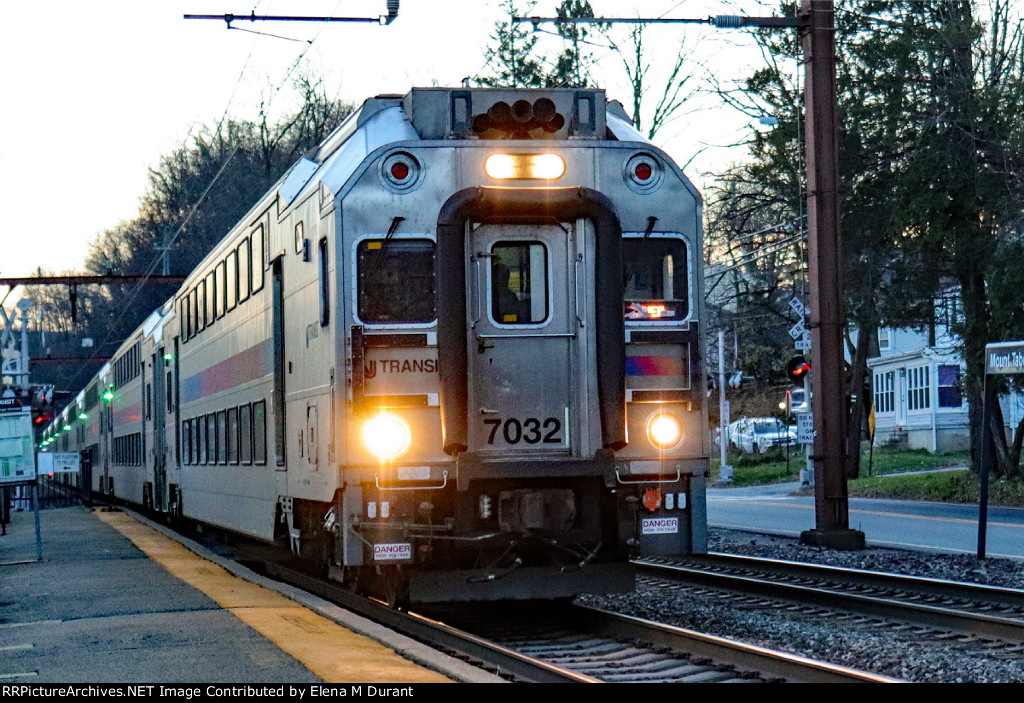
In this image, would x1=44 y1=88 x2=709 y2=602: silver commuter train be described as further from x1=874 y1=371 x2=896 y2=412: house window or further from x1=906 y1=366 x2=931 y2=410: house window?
x1=874 y1=371 x2=896 y2=412: house window

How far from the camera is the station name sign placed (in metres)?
14.0

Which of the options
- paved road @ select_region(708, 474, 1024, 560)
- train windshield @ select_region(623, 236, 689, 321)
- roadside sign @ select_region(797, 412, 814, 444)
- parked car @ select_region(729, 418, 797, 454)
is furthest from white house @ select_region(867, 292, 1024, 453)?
train windshield @ select_region(623, 236, 689, 321)

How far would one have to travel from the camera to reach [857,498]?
29703 mm

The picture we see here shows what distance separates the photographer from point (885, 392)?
5447 cm

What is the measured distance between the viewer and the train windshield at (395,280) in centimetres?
1009

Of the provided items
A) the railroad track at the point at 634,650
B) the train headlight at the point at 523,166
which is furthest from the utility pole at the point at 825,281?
the train headlight at the point at 523,166

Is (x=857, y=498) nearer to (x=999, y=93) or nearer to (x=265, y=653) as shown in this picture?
(x=999, y=93)

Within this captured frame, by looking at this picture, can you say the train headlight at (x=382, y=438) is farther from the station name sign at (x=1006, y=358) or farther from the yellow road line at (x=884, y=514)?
the yellow road line at (x=884, y=514)

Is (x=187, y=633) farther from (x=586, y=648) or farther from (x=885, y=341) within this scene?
(x=885, y=341)

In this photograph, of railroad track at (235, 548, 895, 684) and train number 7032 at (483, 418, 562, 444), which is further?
train number 7032 at (483, 418, 562, 444)

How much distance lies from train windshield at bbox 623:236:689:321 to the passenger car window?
63cm

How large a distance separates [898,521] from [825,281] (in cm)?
641
